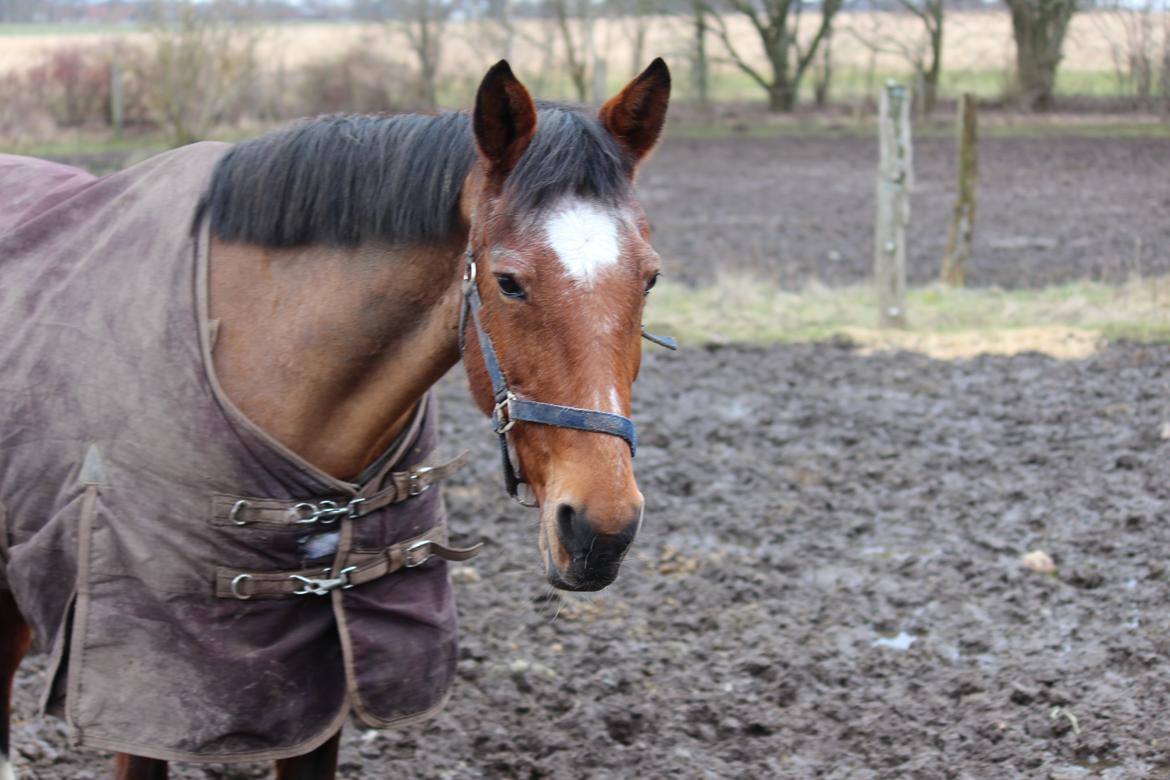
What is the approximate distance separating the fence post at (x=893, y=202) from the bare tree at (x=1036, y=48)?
41.8 feet

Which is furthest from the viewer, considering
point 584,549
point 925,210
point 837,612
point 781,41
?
point 781,41

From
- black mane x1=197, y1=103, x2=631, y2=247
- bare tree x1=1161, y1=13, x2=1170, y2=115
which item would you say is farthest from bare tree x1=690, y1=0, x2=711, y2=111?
black mane x1=197, y1=103, x2=631, y2=247

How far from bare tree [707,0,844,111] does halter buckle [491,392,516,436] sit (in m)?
23.1

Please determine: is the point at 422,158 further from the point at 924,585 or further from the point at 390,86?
the point at 390,86

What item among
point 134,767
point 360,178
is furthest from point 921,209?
point 134,767

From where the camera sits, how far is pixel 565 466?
2.04m

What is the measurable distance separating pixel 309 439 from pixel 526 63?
2457 cm

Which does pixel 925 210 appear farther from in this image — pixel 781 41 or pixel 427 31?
pixel 427 31

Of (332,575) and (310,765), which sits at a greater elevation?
(332,575)

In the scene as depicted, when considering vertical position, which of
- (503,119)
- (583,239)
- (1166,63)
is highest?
(1166,63)

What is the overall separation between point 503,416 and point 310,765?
101 centimetres

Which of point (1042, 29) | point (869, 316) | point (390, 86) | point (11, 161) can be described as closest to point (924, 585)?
point (11, 161)

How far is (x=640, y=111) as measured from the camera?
91.0 inches

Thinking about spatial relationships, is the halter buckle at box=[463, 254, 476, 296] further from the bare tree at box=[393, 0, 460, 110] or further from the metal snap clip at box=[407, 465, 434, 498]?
the bare tree at box=[393, 0, 460, 110]
